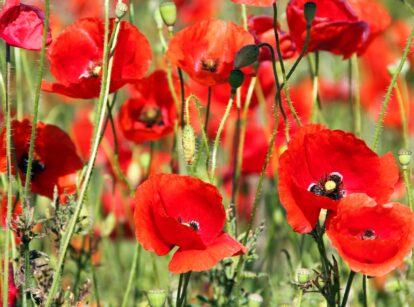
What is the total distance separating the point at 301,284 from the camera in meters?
1.69

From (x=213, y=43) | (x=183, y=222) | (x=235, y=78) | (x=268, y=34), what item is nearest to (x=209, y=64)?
(x=213, y=43)

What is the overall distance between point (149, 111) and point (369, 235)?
3.12ft

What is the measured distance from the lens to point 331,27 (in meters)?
2.07

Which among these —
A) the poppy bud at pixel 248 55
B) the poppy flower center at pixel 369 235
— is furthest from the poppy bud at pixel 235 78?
the poppy flower center at pixel 369 235

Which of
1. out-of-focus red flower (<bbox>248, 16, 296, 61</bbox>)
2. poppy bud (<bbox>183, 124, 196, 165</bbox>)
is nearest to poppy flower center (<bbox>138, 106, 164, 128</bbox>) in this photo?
out-of-focus red flower (<bbox>248, 16, 296, 61</bbox>)

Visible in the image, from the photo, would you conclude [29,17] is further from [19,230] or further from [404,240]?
[404,240]

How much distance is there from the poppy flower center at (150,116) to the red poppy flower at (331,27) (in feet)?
1.58

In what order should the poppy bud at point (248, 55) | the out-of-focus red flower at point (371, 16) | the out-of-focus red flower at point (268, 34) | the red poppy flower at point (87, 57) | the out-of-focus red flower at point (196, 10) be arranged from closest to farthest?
the poppy bud at point (248, 55)
the red poppy flower at point (87, 57)
the out-of-focus red flower at point (268, 34)
the out-of-focus red flower at point (371, 16)
the out-of-focus red flower at point (196, 10)

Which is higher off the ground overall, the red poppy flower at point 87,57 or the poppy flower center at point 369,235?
the red poppy flower at point 87,57

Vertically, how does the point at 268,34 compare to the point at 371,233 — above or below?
above

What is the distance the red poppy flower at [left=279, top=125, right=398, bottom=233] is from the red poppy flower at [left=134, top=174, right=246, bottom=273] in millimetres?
117

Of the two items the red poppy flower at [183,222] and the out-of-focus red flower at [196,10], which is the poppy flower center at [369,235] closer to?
the red poppy flower at [183,222]

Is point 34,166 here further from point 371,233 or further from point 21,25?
point 371,233

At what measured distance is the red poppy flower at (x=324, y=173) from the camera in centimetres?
161
